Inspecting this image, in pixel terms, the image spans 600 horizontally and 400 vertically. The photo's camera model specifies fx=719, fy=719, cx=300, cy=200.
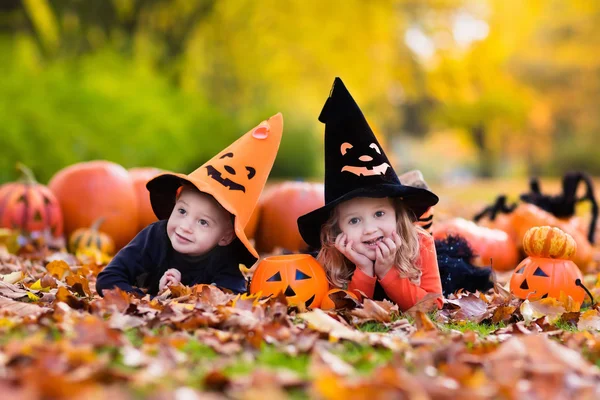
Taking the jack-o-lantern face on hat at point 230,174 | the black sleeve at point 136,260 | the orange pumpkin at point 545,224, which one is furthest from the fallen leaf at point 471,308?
the orange pumpkin at point 545,224

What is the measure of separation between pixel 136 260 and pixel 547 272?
2462mm

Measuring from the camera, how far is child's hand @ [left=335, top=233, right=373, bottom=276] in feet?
12.5

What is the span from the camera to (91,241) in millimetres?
6477

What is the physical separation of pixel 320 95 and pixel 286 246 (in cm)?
1650

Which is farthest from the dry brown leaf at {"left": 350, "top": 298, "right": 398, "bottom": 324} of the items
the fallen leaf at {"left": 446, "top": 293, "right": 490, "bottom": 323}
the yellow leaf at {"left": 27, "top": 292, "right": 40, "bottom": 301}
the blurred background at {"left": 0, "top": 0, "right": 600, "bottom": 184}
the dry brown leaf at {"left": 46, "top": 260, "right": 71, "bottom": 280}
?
the blurred background at {"left": 0, "top": 0, "right": 600, "bottom": 184}

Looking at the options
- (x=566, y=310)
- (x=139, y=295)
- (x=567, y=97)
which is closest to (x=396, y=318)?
(x=566, y=310)

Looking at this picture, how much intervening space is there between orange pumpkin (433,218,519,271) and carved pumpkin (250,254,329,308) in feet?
6.32

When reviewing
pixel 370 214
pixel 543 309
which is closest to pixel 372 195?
pixel 370 214

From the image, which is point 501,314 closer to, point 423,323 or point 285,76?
point 423,323

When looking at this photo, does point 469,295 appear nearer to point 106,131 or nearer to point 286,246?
point 286,246

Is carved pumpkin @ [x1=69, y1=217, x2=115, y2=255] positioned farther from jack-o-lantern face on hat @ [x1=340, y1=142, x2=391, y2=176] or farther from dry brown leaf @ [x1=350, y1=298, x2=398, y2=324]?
dry brown leaf @ [x1=350, y1=298, x2=398, y2=324]

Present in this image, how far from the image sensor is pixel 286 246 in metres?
6.87

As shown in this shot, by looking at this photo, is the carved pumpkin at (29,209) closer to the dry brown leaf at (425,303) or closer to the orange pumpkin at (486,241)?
the orange pumpkin at (486,241)

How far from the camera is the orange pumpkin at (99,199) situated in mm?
7113
